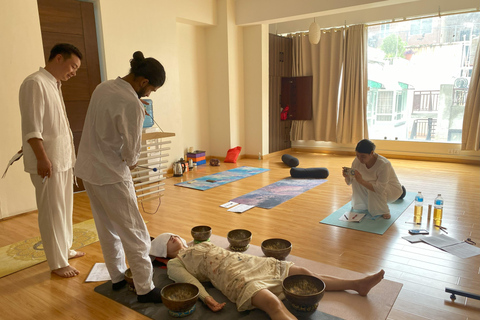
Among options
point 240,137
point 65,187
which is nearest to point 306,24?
point 240,137

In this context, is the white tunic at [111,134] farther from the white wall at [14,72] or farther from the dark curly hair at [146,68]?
the white wall at [14,72]

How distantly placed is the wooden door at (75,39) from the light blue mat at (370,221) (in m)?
3.13

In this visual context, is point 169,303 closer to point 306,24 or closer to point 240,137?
point 240,137

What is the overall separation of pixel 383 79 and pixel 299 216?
13.8 feet

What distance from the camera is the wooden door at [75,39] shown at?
12.6 ft

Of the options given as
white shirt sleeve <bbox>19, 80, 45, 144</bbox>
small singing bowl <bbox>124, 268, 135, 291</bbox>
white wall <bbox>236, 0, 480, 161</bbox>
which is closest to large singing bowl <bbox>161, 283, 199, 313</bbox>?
small singing bowl <bbox>124, 268, 135, 291</bbox>

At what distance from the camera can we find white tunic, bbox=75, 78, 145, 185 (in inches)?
64.4

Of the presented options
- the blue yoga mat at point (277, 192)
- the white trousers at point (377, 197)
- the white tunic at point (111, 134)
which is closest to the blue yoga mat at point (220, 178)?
the blue yoga mat at point (277, 192)

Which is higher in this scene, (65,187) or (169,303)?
(65,187)

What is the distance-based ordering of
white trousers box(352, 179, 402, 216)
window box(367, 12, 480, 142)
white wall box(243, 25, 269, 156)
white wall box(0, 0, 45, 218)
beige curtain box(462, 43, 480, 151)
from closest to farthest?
white trousers box(352, 179, 402, 216) → white wall box(0, 0, 45, 218) → beige curtain box(462, 43, 480, 151) → window box(367, 12, 480, 142) → white wall box(243, 25, 269, 156)

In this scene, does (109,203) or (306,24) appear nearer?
(109,203)

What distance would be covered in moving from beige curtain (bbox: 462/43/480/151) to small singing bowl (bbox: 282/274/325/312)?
5123mm

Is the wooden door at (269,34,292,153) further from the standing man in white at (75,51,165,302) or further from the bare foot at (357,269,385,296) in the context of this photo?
the standing man in white at (75,51,165,302)

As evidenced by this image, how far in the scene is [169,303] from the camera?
1.74 meters
